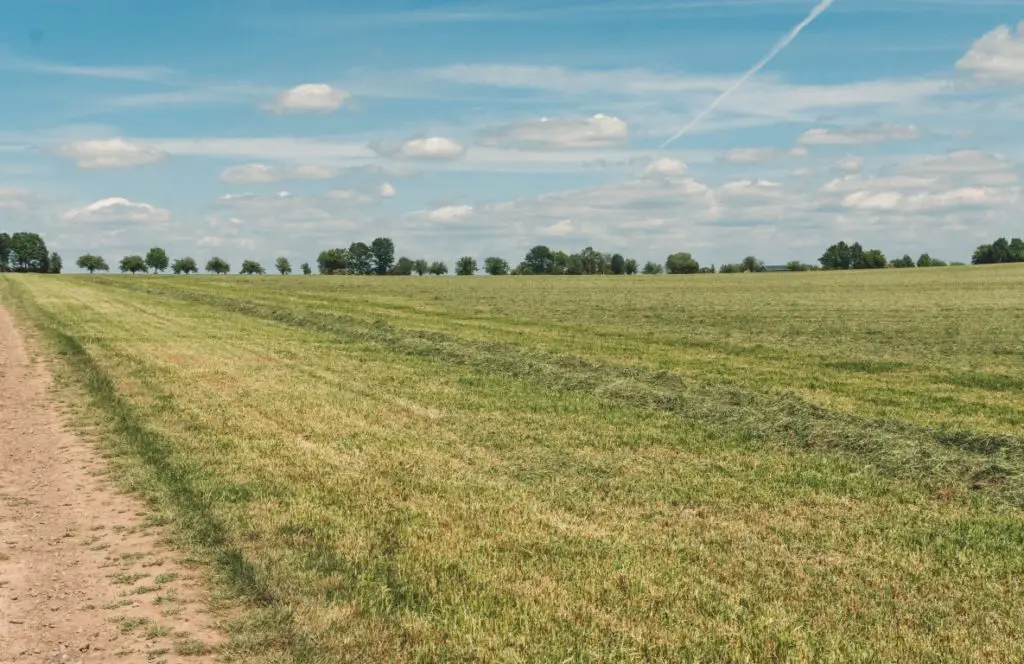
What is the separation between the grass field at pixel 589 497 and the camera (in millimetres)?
6250

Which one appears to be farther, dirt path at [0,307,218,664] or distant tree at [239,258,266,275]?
distant tree at [239,258,266,275]

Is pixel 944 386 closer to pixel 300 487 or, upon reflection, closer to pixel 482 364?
pixel 482 364

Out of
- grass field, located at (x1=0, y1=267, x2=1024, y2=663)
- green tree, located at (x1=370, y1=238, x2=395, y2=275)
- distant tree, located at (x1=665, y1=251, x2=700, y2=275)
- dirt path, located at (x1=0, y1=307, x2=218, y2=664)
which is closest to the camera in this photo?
dirt path, located at (x1=0, y1=307, x2=218, y2=664)

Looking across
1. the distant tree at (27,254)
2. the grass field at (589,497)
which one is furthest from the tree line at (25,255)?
the grass field at (589,497)

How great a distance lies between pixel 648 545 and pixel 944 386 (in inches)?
483

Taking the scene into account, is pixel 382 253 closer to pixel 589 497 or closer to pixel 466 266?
pixel 466 266

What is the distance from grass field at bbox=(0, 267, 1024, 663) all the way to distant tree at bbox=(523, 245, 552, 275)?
6566 inches

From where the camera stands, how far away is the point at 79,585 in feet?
23.5

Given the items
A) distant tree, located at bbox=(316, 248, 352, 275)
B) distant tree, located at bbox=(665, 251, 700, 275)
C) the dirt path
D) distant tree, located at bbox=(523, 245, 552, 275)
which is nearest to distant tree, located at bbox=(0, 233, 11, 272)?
distant tree, located at bbox=(316, 248, 352, 275)

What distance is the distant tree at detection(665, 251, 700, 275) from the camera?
148 metres

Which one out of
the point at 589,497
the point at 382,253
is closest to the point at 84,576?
the point at 589,497

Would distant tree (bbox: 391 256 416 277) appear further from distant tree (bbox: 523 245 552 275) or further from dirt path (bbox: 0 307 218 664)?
dirt path (bbox: 0 307 218 664)

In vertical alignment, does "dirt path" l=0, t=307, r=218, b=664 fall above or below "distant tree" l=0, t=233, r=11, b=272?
below

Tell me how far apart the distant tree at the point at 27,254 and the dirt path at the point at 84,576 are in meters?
204
